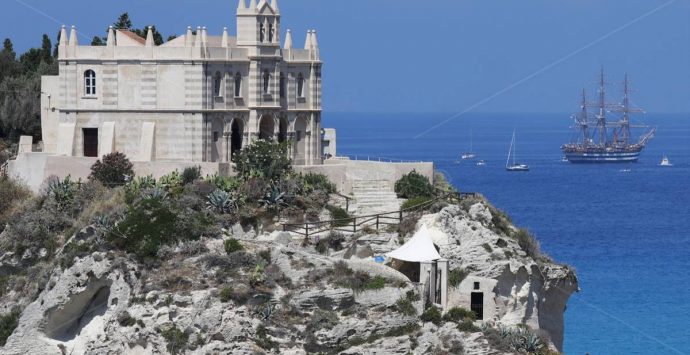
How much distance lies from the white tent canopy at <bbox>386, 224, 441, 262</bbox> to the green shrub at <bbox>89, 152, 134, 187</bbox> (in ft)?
47.5

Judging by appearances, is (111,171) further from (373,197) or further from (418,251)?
(418,251)

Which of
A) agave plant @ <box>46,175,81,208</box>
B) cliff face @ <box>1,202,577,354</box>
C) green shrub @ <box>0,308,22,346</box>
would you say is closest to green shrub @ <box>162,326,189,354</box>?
cliff face @ <box>1,202,577,354</box>

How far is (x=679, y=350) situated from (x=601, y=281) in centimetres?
2043

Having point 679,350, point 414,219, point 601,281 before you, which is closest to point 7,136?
point 414,219

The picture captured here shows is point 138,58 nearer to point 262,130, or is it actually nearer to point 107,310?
point 262,130

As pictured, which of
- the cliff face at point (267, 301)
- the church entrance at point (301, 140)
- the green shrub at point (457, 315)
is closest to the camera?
the cliff face at point (267, 301)

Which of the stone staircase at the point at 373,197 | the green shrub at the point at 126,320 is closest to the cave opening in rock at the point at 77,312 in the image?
the green shrub at the point at 126,320

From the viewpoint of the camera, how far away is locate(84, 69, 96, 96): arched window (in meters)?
82.7

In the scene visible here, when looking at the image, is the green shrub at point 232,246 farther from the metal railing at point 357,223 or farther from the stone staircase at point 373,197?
the stone staircase at point 373,197

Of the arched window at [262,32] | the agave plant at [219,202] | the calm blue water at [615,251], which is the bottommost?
the calm blue water at [615,251]

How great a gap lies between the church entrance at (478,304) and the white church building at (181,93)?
1567cm

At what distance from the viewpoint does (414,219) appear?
75875 mm

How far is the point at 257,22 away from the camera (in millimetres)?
82438

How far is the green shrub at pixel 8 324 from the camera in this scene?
7325 centimetres
